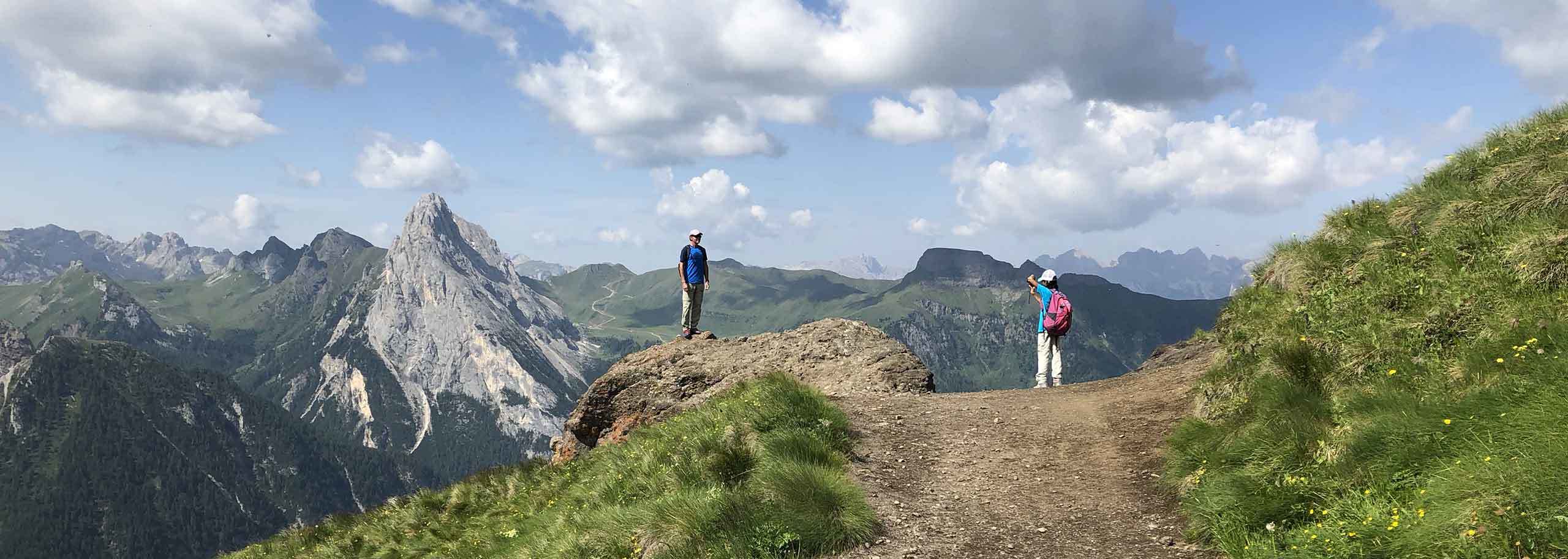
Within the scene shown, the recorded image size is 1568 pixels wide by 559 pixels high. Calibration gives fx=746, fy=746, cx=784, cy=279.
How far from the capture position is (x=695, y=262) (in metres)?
25.2

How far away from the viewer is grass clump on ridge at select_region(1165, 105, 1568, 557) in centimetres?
588

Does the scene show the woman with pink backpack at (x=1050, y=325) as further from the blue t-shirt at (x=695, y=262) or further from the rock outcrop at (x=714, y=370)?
the blue t-shirt at (x=695, y=262)

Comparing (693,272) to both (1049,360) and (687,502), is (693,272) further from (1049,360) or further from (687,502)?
(687,502)

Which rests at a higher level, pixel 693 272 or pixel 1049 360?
pixel 693 272

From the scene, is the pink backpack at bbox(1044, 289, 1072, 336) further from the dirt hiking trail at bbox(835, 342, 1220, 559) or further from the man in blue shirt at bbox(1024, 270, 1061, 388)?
the dirt hiking trail at bbox(835, 342, 1220, 559)

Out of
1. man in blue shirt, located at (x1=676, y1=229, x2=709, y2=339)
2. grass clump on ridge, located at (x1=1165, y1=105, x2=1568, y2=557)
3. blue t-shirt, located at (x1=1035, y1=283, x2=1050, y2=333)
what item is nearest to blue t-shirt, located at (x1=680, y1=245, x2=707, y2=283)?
man in blue shirt, located at (x1=676, y1=229, x2=709, y2=339)

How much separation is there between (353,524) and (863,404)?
657 inches

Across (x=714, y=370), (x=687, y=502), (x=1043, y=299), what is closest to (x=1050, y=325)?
(x=1043, y=299)

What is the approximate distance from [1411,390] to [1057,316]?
12.2m

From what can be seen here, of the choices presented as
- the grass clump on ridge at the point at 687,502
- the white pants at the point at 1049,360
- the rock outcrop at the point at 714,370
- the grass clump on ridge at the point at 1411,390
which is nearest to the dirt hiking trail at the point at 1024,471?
the grass clump on ridge at the point at 687,502

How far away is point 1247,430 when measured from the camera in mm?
9484

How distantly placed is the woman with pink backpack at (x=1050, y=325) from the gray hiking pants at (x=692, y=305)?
10.7 meters

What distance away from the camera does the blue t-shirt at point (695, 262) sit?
25078 millimetres

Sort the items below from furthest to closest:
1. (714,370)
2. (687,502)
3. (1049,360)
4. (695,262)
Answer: (695,262) → (714,370) → (1049,360) → (687,502)
